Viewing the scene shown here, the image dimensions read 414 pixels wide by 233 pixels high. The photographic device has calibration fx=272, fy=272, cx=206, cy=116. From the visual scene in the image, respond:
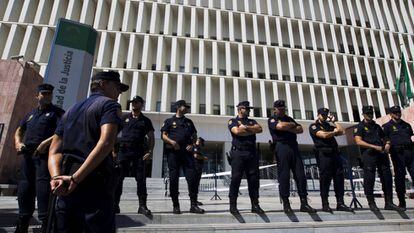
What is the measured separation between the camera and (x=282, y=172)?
4.77m

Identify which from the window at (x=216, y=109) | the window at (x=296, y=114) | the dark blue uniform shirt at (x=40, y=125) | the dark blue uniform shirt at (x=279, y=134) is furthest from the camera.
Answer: the window at (x=296, y=114)

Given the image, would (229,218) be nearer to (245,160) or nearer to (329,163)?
(245,160)

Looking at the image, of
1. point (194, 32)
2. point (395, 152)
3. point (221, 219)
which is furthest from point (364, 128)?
point (194, 32)

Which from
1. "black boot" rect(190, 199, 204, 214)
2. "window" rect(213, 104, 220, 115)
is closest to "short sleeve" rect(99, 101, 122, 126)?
"black boot" rect(190, 199, 204, 214)

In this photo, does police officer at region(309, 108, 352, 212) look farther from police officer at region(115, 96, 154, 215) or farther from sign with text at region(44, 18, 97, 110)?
sign with text at region(44, 18, 97, 110)

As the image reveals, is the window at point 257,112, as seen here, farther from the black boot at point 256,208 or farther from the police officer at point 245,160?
the black boot at point 256,208

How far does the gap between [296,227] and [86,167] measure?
10.6ft

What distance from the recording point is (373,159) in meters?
5.21

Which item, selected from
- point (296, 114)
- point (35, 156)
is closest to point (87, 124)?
point (35, 156)

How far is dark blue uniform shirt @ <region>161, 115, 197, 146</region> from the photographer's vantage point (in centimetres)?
508

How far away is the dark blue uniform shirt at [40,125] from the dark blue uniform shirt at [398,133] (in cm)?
603

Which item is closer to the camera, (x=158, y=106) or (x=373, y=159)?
(x=373, y=159)

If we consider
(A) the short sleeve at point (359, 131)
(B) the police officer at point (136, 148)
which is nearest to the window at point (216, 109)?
(A) the short sleeve at point (359, 131)

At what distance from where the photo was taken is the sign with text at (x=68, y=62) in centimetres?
688
